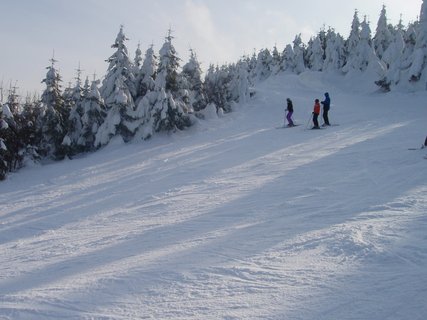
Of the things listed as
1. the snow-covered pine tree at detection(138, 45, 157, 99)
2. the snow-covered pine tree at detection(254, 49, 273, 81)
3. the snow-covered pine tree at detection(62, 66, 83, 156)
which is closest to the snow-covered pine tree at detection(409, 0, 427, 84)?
the snow-covered pine tree at detection(138, 45, 157, 99)

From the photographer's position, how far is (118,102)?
22.3m

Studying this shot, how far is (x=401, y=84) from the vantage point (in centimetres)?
3180

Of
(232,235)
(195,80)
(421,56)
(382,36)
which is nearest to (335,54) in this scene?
(382,36)

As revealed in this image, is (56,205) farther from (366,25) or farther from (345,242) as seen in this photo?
(366,25)

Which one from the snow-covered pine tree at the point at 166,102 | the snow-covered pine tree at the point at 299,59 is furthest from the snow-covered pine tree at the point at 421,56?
the snow-covered pine tree at the point at 299,59

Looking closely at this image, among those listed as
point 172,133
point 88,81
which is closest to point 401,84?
point 172,133

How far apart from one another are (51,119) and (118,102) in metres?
4.54

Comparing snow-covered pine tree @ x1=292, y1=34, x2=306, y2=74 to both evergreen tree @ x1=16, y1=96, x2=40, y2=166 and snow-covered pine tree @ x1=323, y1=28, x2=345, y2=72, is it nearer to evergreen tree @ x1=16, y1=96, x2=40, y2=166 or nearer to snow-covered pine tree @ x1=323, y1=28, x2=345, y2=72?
snow-covered pine tree @ x1=323, y1=28, x2=345, y2=72

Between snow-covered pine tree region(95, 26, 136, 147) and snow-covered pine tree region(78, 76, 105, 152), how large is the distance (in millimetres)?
621

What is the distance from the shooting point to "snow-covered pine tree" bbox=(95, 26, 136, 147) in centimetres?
2277

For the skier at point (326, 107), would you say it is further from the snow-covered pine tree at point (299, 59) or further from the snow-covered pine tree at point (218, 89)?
the snow-covered pine tree at point (299, 59)

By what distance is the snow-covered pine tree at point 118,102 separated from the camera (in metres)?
22.8

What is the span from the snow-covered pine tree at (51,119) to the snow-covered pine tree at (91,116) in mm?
1393

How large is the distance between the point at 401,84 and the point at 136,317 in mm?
33191
